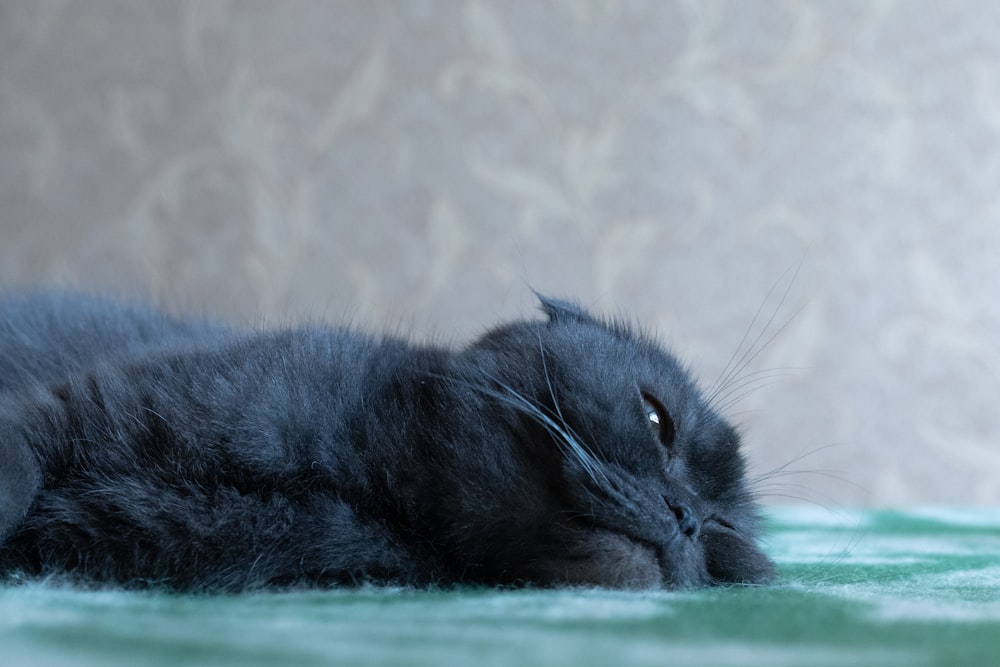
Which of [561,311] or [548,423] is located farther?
[561,311]

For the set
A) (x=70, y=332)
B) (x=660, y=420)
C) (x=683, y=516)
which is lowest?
(x=683, y=516)

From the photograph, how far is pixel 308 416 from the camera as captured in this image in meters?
0.90

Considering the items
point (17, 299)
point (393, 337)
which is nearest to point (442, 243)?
point (17, 299)

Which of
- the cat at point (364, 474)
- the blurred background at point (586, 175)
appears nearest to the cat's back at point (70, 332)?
the cat at point (364, 474)

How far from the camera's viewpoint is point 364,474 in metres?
0.90

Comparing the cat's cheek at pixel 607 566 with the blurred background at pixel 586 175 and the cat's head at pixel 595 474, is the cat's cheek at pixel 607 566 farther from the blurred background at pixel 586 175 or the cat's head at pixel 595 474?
→ the blurred background at pixel 586 175

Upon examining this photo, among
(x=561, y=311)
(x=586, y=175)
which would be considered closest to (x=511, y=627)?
(x=561, y=311)

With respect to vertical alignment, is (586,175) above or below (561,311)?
above

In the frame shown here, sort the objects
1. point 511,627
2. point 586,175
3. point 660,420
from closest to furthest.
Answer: point 511,627 → point 660,420 → point 586,175

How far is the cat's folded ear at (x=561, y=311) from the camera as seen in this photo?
3.60 ft

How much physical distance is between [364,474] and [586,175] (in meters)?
1.66

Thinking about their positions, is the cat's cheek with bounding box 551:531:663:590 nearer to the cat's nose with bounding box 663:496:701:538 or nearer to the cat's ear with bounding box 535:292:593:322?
the cat's nose with bounding box 663:496:701:538

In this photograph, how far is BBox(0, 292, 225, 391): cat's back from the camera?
127cm

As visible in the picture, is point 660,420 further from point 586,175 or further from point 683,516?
point 586,175
